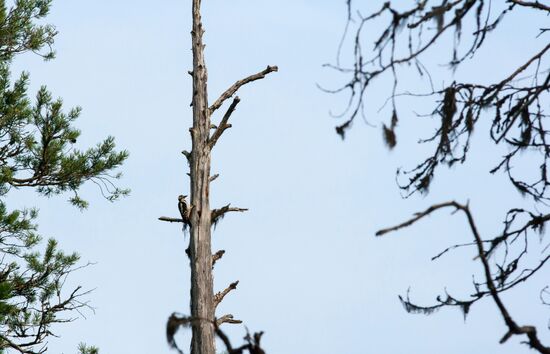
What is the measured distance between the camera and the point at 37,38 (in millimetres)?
13602

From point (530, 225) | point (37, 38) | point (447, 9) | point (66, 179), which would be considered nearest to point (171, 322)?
point (447, 9)

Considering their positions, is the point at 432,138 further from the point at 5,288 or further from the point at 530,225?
the point at 5,288

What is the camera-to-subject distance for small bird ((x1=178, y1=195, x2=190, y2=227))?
11422 mm

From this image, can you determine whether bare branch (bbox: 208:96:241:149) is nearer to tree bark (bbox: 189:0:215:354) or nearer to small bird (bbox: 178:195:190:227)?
tree bark (bbox: 189:0:215:354)

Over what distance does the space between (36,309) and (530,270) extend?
8.91 metres

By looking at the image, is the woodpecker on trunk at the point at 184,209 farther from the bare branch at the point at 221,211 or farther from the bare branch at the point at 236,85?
the bare branch at the point at 236,85

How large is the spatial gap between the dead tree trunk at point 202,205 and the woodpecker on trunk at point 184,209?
0.6 inches

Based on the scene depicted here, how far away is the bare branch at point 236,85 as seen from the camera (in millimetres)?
12172

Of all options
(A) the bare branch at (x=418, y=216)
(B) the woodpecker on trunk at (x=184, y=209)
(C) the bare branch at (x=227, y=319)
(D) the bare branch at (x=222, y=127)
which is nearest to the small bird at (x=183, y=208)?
(B) the woodpecker on trunk at (x=184, y=209)

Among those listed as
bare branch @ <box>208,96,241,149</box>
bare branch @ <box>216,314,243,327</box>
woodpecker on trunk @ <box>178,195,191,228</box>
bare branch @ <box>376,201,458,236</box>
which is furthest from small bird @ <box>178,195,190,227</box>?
bare branch @ <box>376,201,458,236</box>

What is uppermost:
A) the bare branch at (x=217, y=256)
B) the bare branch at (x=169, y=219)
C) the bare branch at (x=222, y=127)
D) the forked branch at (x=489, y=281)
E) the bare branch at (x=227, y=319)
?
the bare branch at (x=222, y=127)

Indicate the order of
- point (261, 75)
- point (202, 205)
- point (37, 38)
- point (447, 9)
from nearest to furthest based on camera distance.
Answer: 1. point (447, 9)
2. point (202, 205)
3. point (261, 75)
4. point (37, 38)

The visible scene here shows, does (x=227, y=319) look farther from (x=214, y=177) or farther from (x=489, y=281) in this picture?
(x=489, y=281)

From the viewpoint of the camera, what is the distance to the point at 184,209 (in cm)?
1145
